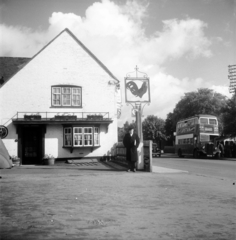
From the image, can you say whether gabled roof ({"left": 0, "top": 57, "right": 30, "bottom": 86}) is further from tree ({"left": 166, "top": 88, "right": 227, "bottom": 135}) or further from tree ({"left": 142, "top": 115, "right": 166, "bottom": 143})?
tree ({"left": 142, "top": 115, "right": 166, "bottom": 143})

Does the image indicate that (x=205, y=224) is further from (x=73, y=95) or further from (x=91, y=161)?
(x=73, y=95)

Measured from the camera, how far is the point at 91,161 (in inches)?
834

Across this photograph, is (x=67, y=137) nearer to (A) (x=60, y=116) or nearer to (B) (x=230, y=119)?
(A) (x=60, y=116)

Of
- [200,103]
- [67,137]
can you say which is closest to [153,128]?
[200,103]

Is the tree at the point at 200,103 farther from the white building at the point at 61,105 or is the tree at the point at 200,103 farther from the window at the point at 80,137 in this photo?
the window at the point at 80,137

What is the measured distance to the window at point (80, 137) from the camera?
2236 cm

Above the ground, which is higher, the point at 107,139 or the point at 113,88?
the point at 113,88

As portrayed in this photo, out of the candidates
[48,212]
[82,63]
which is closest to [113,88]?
[82,63]

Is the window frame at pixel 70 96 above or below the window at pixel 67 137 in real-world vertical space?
above

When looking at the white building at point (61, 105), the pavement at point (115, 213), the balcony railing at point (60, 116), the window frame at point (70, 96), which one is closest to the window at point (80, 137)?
the white building at point (61, 105)

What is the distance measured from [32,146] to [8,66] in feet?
23.1

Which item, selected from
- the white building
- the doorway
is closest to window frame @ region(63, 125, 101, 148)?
the white building

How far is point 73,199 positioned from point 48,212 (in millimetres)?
1297

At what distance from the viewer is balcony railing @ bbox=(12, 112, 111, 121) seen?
21672mm
